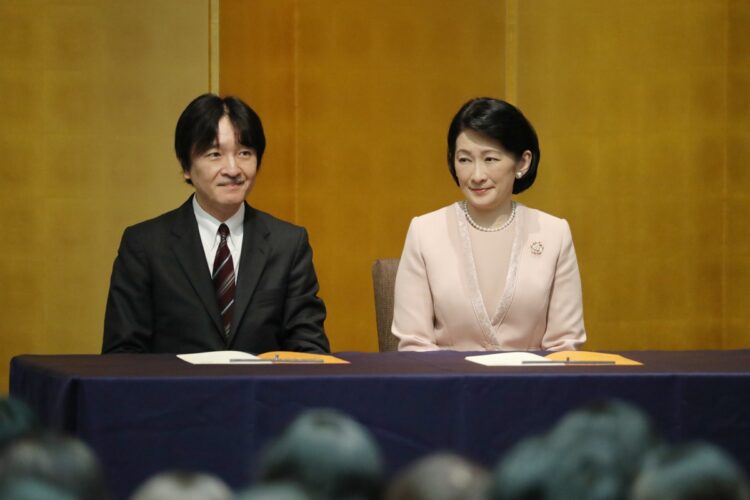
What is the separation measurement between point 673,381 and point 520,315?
1.10m

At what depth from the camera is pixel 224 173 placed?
3432 millimetres

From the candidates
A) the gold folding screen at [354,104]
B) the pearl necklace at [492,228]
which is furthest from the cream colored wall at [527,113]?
the pearl necklace at [492,228]

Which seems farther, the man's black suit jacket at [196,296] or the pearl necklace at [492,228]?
the pearl necklace at [492,228]

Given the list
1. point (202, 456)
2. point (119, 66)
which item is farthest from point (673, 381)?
point (119, 66)

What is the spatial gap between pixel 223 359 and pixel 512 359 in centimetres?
64

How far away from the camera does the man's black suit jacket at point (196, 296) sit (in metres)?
3.34

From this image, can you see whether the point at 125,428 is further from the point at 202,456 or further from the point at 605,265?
the point at 605,265

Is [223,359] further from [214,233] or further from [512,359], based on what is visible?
[214,233]

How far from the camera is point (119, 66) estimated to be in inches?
224

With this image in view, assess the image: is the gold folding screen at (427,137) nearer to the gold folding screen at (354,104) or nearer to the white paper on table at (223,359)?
the gold folding screen at (354,104)

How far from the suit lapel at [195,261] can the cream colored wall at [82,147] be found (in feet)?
7.59

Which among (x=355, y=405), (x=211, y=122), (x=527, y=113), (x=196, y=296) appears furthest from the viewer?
(x=527, y=113)

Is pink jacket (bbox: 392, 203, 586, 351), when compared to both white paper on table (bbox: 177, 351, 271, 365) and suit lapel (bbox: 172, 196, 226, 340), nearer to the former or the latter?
suit lapel (bbox: 172, 196, 226, 340)

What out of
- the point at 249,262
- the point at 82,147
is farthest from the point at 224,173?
the point at 82,147
